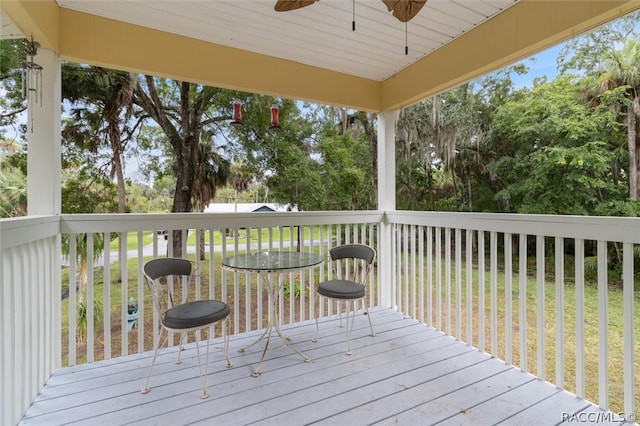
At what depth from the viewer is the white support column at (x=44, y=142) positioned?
85.0 inches

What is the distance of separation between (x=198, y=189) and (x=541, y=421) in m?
7.00

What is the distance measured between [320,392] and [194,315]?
3.24 ft

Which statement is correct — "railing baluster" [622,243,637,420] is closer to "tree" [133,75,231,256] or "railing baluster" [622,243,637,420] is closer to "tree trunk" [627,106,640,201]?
"tree trunk" [627,106,640,201]

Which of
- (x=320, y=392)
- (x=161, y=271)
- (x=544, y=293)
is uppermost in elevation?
(x=161, y=271)

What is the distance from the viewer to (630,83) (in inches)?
207

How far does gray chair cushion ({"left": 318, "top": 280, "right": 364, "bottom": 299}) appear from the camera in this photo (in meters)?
2.54

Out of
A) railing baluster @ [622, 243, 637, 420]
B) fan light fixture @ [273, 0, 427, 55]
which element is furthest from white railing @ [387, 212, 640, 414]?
fan light fixture @ [273, 0, 427, 55]

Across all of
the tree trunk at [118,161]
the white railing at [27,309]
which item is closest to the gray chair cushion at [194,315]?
the white railing at [27,309]

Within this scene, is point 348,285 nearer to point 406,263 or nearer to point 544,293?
point 406,263

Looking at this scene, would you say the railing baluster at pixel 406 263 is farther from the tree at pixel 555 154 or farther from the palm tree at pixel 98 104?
the palm tree at pixel 98 104

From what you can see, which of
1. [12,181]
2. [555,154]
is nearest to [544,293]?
[555,154]

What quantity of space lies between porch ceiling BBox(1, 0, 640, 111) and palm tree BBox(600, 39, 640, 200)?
494 centimetres

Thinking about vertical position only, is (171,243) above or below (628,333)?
above

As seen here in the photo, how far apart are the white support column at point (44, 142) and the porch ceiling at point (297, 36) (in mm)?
248
